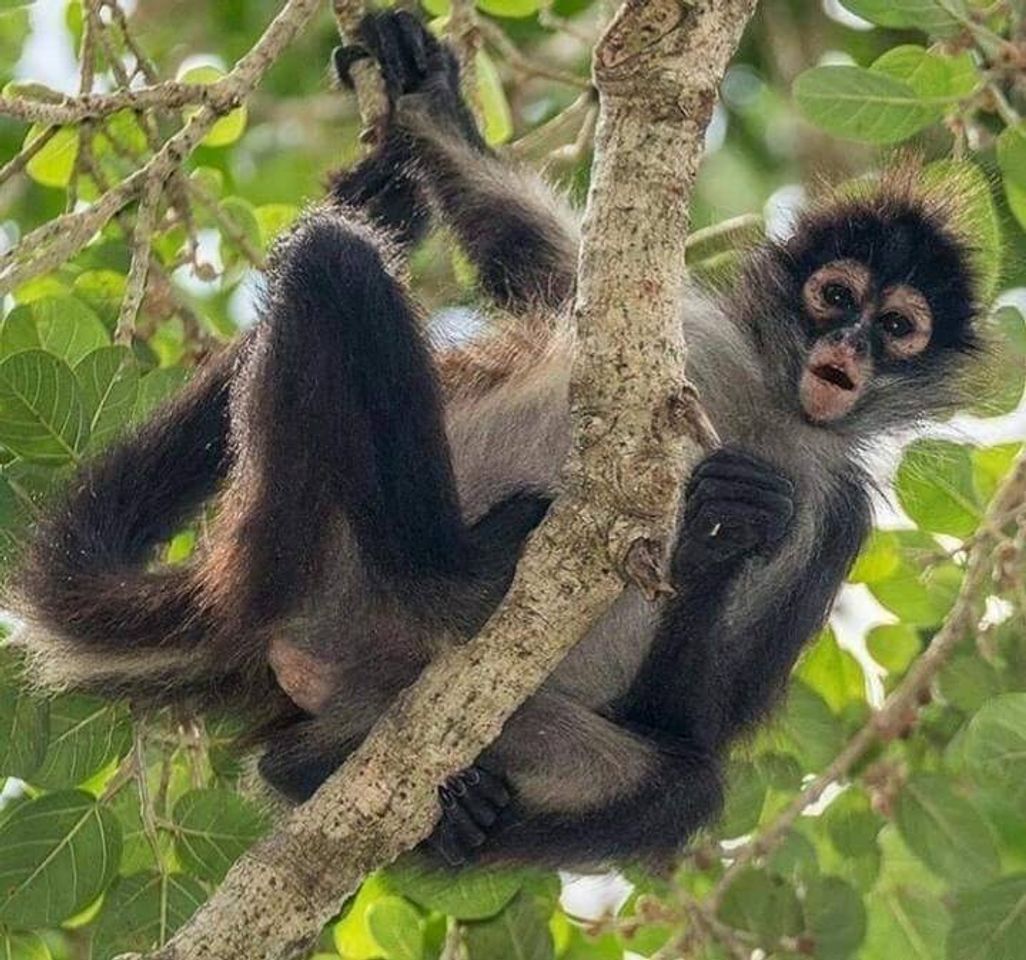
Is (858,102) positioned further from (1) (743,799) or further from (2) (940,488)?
(1) (743,799)

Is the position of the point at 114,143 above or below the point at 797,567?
above

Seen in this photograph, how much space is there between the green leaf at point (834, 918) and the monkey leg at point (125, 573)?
1404 millimetres

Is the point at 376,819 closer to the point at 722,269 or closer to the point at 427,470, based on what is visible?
the point at 427,470

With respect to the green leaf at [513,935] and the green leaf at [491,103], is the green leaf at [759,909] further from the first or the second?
the green leaf at [491,103]

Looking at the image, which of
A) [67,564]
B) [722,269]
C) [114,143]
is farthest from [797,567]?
[114,143]

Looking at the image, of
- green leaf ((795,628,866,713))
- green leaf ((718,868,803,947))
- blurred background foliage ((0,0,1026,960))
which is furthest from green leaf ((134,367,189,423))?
green leaf ((795,628,866,713))

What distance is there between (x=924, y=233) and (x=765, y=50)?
2920mm

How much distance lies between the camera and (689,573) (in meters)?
4.04

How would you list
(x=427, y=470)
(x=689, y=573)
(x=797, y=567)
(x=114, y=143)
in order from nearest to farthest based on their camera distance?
(x=427, y=470)
(x=689, y=573)
(x=797, y=567)
(x=114, y=143)

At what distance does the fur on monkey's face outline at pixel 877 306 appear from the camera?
4.38 meters

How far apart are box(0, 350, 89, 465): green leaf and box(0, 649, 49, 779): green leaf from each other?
0.46 metres

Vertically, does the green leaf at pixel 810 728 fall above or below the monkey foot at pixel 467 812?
below

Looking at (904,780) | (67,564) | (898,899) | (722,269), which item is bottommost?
(898,899)

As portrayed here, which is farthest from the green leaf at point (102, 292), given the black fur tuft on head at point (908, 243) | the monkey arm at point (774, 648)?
the monkey arm at point (774, 648)
